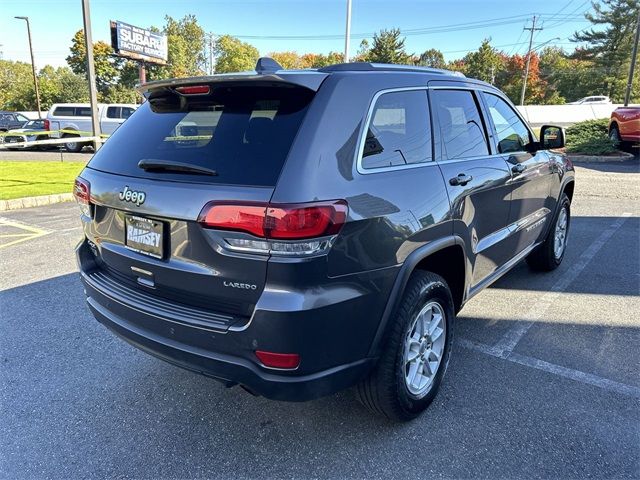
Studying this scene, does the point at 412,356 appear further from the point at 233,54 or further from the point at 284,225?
the point at 233,54

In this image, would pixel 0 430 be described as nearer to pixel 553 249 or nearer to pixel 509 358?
pixel 509 358

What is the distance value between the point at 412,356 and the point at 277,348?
3.18 ft

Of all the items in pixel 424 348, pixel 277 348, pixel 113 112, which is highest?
pixel 113 112

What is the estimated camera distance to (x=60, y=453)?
2385mm

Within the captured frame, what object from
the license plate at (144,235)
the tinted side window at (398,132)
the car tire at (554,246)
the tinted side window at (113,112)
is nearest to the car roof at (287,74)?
the tinted side window at (398,132)

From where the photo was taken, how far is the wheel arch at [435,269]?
7.40 feet

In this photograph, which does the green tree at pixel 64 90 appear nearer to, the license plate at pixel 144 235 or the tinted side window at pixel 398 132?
the license plate at pixel 144 235

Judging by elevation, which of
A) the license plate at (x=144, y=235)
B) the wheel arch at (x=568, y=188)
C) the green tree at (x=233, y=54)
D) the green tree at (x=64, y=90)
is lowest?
the wheel arch at (x=568, y=188)

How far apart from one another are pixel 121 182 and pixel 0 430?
5.03ft

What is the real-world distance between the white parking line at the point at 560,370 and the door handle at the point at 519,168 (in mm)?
1370

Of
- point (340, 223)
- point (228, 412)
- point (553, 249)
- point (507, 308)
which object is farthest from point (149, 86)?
point (553, 249)

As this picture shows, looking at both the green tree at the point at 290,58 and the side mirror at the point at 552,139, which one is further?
the green tree at the point at 290,58

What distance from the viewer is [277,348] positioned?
1.96 metres

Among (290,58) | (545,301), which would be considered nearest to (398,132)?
(545,301)
